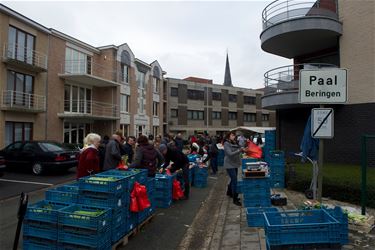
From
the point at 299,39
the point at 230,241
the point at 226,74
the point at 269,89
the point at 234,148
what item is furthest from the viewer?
the point at 226,74

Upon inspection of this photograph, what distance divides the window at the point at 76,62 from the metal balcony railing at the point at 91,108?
2403 millimetres

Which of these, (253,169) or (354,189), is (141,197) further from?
(354,189)

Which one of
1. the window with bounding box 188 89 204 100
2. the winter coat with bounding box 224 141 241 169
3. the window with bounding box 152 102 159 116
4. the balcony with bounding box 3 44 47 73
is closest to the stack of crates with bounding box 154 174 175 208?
the winter coat with bounding box 224 141 241 169

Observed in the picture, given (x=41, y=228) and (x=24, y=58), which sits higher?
(x=24, y=58)

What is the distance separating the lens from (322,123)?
552 centimetres

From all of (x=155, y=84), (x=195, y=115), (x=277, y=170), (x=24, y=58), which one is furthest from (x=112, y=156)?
(x=195, y=115)

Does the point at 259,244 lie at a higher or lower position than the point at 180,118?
lower

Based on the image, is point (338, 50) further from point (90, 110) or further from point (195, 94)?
point (195, 94)

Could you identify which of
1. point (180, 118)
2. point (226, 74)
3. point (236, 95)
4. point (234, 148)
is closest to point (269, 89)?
point (234, 148)

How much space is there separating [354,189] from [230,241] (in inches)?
158

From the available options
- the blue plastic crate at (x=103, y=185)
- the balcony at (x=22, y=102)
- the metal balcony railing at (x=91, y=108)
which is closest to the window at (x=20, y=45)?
the balcony at (x=22, y=102)

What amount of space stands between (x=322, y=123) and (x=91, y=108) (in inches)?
926

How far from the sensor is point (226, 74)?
285 feet

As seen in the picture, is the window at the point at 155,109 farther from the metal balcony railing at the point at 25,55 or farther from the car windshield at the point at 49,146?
the car windshield at the point at 49,146
